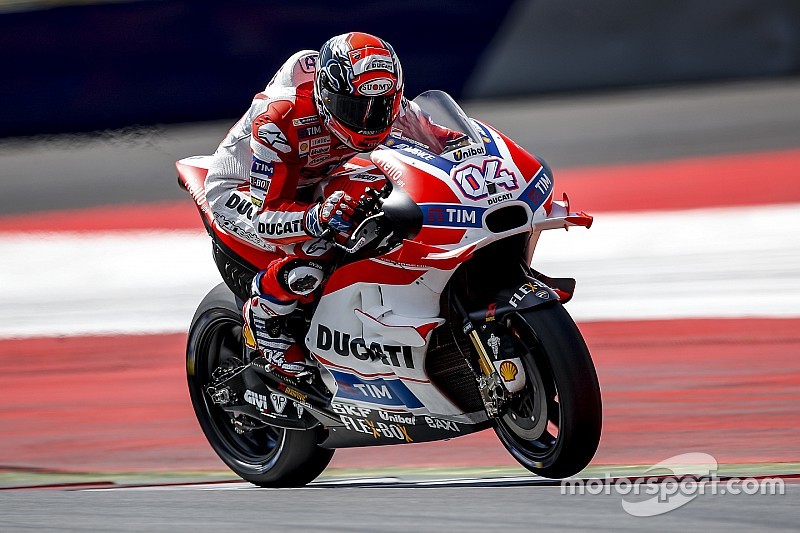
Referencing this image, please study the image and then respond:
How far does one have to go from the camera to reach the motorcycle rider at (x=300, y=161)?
189 inches

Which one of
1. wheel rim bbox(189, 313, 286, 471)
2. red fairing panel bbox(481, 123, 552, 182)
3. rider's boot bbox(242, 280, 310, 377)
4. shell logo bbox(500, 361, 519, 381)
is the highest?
red fairing panel bbox(481, 123, 552, 182)

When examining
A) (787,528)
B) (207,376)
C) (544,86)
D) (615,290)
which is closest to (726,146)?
(544,86)

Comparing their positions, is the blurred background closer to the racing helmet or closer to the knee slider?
the knee slider

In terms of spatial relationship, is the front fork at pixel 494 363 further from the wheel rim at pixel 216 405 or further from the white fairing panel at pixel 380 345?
the wheel rim at pixel 216 405

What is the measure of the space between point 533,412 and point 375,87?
4.09 feet

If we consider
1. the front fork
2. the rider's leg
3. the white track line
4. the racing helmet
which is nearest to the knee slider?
the rider's leg

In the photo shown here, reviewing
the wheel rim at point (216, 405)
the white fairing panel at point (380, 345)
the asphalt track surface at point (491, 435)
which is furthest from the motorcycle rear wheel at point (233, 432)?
the white fairing panel at point (380, 345)

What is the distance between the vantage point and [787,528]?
356cm

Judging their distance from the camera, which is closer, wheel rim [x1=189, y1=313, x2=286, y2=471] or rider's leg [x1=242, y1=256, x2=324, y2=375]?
rider's leg [x1=242, y1=256, x2=324, y2=375]

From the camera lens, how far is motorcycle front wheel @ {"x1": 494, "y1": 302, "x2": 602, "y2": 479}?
4324 mm

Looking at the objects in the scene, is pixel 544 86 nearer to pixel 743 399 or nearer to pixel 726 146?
pixel 726 146

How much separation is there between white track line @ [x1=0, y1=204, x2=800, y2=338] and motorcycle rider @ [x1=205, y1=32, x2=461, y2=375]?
308cm

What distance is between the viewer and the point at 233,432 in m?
5.92

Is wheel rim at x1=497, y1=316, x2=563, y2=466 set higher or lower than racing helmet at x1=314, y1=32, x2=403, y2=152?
lower
